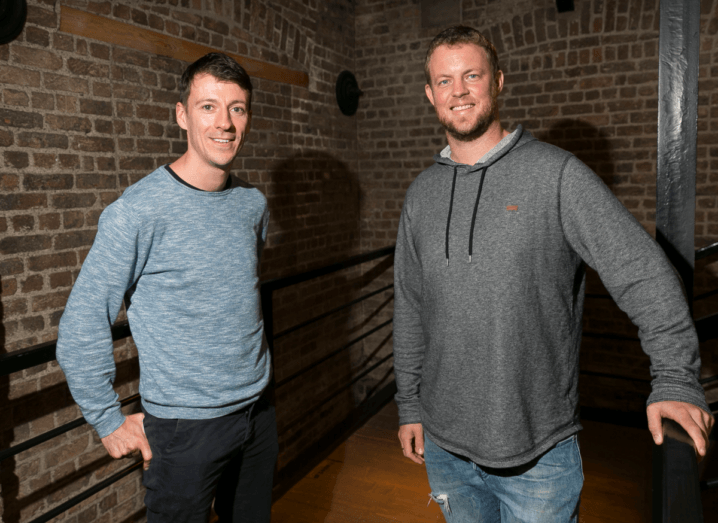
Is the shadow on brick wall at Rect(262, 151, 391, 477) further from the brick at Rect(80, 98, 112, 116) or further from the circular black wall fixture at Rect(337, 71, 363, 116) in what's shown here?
the brick at Rect(80, 98, 112, 116)

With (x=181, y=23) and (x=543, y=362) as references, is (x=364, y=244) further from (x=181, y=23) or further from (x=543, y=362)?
(x=543, y=362)

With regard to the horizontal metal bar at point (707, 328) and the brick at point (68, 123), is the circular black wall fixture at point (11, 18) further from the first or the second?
the horizontal metal bar at point (707, 328)

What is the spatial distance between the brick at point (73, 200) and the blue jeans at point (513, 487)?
1.97m

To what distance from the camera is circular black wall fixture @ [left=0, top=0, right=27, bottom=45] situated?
2.10 m

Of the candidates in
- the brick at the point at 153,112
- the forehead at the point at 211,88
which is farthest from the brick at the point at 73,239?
the forehead at the point at 211,88

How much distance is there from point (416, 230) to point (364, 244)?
11.2 feet

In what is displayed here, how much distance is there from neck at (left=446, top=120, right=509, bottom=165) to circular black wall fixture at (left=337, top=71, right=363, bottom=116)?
3.25 meters

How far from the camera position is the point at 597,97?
3824 mm

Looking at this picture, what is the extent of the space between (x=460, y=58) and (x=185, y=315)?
95 cm

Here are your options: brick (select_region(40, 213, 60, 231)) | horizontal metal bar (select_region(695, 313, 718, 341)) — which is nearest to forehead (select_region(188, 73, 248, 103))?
brick (select_region(40, 213, 60, 231))

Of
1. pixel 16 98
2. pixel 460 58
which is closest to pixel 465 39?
pixel 460 58

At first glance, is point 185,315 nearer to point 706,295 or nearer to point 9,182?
point 9,182

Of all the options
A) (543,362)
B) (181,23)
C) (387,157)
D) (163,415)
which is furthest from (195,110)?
(387,157)

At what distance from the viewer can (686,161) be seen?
1376 millimetres
